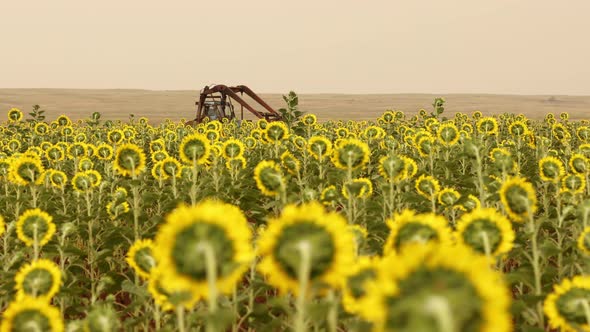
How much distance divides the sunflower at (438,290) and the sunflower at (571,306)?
6.49ft

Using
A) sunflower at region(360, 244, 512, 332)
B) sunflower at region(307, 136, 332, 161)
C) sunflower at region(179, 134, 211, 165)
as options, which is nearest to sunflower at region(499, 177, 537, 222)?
sunflower at region(360, 244, 512, 332)

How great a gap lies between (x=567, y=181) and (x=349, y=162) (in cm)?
284

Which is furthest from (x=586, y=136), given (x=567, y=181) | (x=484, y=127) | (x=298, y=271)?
(x=298, y=271)

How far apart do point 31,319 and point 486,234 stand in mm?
2466

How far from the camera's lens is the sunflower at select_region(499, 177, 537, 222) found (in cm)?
391

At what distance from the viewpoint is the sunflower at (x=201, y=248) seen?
1.95 meters

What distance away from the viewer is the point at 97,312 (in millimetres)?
2939

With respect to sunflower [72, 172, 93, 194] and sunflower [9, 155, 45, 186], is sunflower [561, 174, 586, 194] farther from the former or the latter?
sunflower [9, 155, 45, 186]

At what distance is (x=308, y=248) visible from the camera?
6.33 feet

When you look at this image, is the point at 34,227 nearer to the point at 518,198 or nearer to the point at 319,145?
the point at 518,198

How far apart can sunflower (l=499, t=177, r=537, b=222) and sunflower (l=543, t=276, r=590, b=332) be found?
0.76 metres

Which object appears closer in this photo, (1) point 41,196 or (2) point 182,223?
(2) point 182,223

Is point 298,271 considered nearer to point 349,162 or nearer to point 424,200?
point 349,162

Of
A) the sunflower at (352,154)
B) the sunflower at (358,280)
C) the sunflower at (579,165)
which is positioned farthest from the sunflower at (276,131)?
the sunflower at (358,280)
